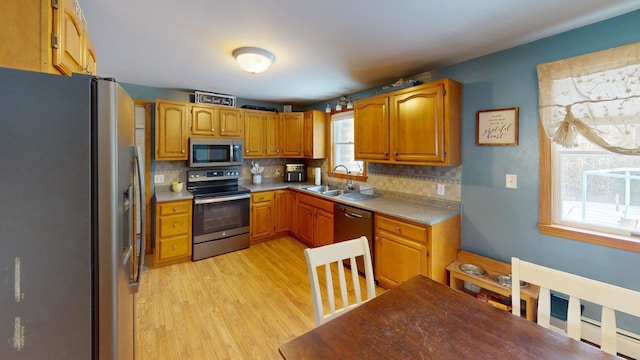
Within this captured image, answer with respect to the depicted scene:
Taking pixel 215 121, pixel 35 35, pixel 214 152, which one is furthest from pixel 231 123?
pixel 35 35

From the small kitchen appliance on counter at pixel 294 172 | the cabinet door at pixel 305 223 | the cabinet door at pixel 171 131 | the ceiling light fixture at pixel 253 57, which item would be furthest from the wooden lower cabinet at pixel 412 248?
the cabinet door at pixel 171 131

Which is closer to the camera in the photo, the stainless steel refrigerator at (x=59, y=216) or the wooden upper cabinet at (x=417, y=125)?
the stainless steel refrigerator at (x=59, y=216)

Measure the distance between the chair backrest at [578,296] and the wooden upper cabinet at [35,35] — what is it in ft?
7.70

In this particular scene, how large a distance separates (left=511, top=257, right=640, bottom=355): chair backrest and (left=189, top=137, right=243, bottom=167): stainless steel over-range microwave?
3587 millimetres

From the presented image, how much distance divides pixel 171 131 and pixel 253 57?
186 cm

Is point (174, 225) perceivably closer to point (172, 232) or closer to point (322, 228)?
point (172, 232)

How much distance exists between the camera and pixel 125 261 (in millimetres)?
1160

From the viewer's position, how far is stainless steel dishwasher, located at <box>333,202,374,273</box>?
281cm

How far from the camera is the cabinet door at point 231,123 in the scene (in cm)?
383

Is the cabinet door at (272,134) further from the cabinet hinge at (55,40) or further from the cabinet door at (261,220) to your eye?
the cabinet hinge at (55,40)

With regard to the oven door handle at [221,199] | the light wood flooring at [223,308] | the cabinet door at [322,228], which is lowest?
the light wood flooring at [223,308]

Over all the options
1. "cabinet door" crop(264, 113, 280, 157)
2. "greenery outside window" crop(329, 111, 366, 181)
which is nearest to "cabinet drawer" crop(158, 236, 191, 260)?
"cabinet door" crop(264, 113, 280, 157)

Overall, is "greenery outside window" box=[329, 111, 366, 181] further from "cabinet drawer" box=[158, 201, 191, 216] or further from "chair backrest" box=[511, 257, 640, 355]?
"chair backrest" box=[511, 257, 640, 355]

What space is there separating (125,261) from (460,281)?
2634mm
